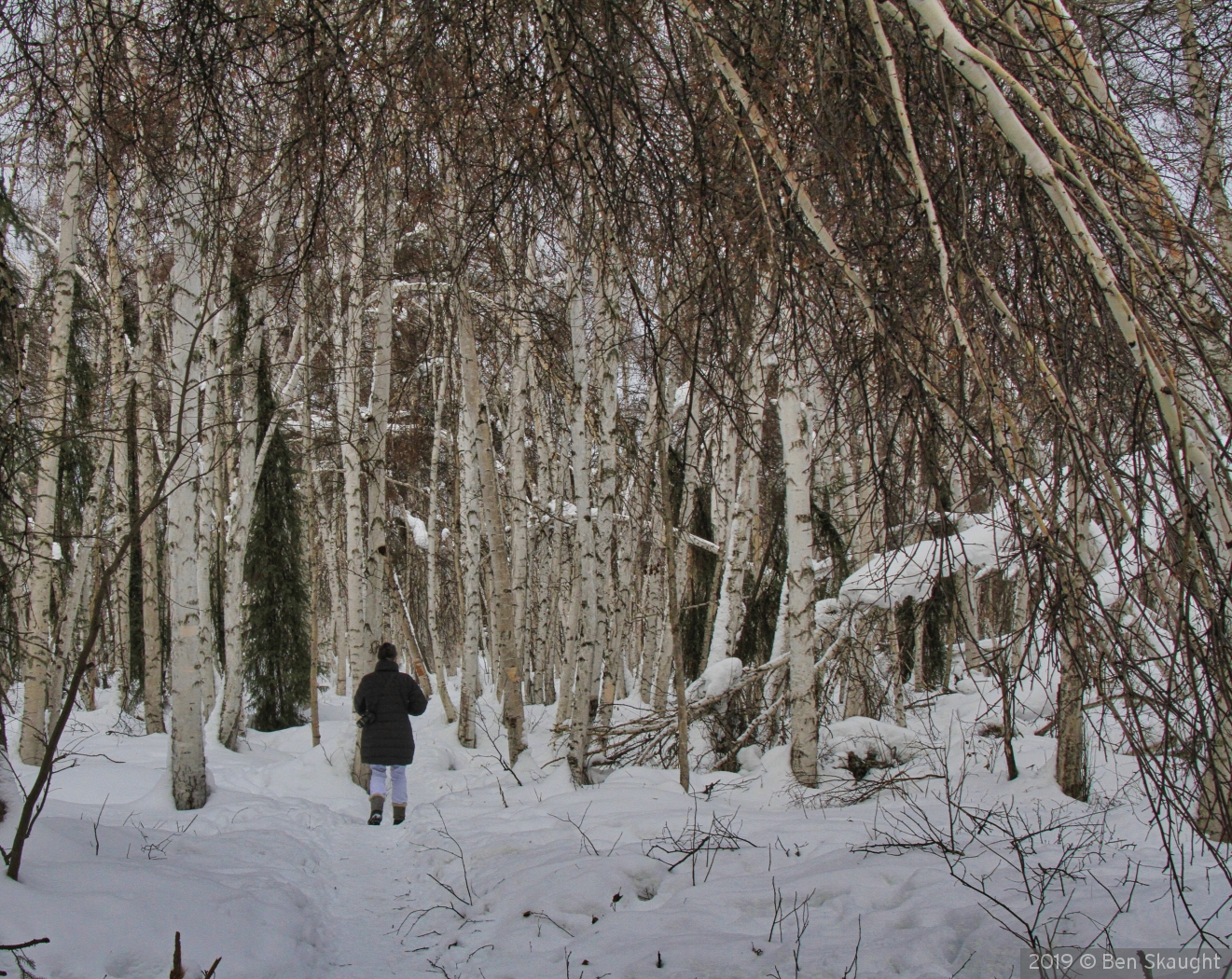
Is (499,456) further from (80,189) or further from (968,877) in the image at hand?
(968,877)

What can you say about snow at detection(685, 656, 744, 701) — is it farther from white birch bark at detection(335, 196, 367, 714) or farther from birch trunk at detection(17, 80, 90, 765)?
birch trunk at detection(17, 80, 90, 765)

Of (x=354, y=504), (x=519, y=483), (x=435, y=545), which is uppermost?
(x=519, y=483)

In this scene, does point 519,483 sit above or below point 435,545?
above

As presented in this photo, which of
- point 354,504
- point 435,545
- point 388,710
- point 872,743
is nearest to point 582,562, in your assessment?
point 388,710

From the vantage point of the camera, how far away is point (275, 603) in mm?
12242

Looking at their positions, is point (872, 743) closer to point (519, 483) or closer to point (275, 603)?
point (519, 483)

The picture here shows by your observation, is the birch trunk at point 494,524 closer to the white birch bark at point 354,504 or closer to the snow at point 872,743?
the white birch bark at point 354,504

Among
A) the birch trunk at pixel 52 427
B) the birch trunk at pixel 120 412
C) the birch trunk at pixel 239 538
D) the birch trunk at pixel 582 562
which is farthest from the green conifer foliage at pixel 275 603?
the birch trunk at pixel 582 562

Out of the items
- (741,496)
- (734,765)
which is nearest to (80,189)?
(741,496)

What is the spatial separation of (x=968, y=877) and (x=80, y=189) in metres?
8.89

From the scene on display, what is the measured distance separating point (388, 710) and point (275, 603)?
6.16 meters

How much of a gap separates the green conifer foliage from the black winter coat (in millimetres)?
5419

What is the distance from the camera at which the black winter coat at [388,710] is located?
682 cm

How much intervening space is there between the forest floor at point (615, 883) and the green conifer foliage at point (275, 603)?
17.3 feet
